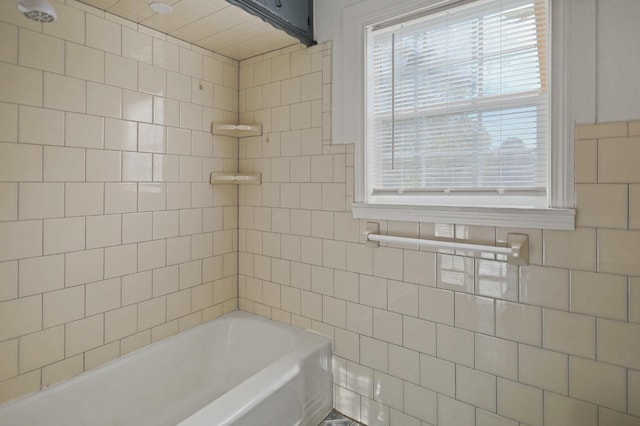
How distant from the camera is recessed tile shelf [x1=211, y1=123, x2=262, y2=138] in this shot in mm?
2209

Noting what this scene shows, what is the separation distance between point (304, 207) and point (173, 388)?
4.06 feet

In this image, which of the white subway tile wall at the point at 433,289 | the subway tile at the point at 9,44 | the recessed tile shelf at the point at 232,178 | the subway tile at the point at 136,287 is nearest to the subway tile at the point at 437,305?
the white subway tile wall at the point at 433,289

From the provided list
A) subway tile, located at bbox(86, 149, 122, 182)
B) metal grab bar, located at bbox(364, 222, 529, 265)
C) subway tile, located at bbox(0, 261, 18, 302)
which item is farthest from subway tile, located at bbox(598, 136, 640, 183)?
subway tile, located at bbox(0, 261, 18, 302)

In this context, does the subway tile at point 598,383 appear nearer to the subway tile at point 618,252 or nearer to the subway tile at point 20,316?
the subway tile at point 618,252

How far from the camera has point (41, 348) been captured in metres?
1.54

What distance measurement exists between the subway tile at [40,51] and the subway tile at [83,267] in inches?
32.6

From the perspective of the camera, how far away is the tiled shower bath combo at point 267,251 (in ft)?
4.32

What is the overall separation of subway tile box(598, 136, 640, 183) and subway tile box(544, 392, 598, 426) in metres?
0.85

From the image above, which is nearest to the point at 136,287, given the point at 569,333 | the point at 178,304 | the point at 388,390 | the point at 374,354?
the point at 178,304

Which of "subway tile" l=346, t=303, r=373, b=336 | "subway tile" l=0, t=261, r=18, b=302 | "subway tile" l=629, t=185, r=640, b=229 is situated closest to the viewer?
"subway tile" l=629, t=185, r=640, b=229

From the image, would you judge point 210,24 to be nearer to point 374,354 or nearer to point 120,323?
point 120,323

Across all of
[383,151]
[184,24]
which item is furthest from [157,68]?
[383,151]

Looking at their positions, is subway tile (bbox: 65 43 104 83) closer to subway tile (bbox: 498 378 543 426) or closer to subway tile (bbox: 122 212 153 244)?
subway tile (bbox: 122 212 153 244)

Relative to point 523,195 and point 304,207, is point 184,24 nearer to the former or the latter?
point 304,207
